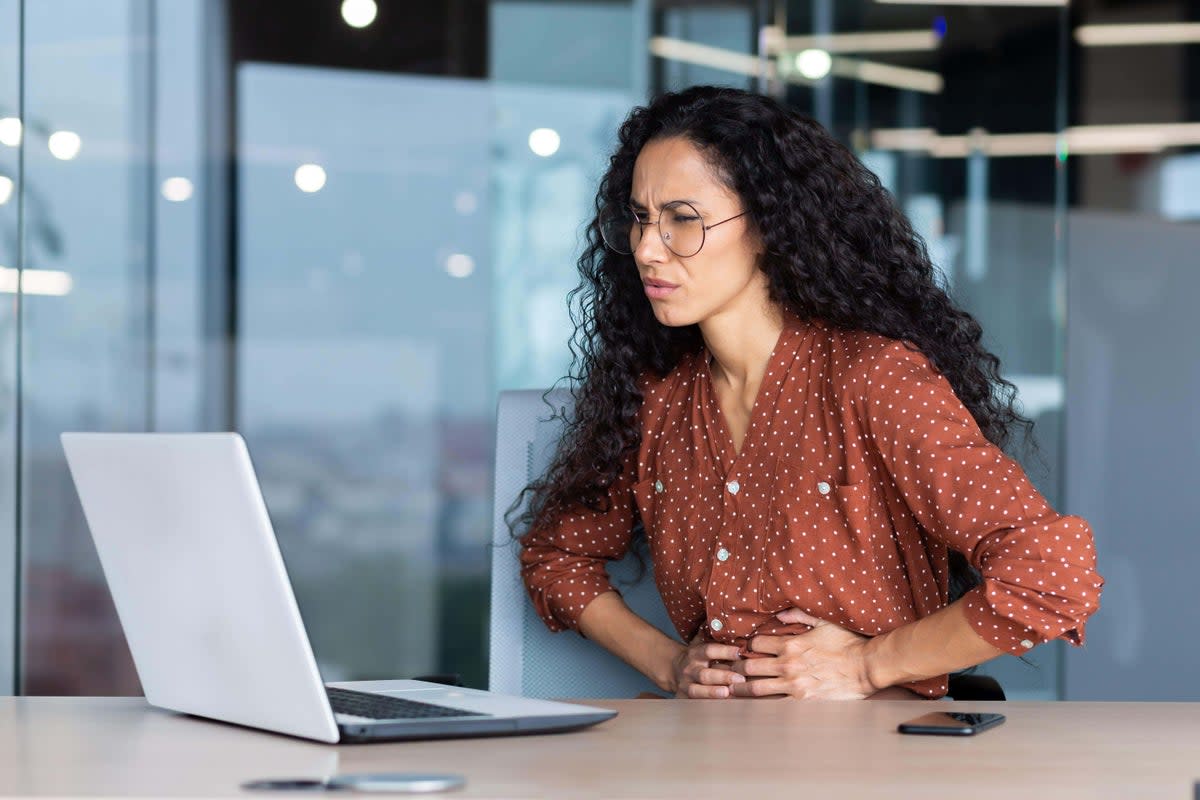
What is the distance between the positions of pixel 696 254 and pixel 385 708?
2.83ft

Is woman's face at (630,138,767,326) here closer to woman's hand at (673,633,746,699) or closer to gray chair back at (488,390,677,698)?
gray chair back at (488,390,677,698)

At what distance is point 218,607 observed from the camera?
135 centimetres

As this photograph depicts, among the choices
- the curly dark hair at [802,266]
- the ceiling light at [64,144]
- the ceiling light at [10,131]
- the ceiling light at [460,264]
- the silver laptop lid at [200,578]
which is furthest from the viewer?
the ceiling light at [460,264]

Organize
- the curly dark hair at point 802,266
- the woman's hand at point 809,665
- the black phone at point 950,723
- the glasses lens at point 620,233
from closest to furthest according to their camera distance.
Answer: the black phone at point 950,723 → the woman's hand at point 809,665 → the curly dark hair at point 802,266 → the glasses lens at point 620,233

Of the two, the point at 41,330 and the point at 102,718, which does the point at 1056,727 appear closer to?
the point at 102,718

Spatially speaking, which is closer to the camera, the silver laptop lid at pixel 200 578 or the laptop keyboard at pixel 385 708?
the silver laptop lid at pixel 200 578

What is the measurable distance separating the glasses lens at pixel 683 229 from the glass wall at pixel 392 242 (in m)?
2.15

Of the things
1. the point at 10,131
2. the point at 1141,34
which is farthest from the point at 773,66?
the point at 10,131

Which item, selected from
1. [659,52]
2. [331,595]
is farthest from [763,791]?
[659,52]

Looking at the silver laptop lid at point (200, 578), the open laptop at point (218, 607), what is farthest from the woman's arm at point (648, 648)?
the silver laptop lid at point (200, 578)

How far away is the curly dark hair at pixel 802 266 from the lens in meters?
2.07

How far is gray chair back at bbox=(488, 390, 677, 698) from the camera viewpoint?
2131mm

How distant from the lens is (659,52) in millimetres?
4344

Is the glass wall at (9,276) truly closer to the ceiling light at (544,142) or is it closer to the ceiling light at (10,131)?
the ceiling light at (10,131)
